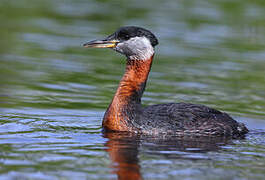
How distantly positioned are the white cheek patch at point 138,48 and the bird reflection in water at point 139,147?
5.58ft

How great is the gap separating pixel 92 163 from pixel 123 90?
3166 millimetres

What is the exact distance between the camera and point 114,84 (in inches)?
679

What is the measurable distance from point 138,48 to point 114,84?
15.0ft

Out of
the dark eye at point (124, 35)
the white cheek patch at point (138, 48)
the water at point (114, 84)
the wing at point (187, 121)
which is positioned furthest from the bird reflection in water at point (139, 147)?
the dark eye at point (124, 35)

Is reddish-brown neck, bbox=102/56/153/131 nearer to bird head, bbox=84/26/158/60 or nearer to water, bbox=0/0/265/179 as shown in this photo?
bird head, bbox=84/26/158/60

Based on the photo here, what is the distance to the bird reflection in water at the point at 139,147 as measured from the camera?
9.78 m

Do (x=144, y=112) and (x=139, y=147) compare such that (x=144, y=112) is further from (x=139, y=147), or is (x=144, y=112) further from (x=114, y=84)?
(x=114, y=84)

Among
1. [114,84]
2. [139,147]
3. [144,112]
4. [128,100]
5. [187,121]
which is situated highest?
[114,84]

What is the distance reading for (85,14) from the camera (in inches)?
1091

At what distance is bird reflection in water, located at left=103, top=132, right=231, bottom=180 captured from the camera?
32.1ft

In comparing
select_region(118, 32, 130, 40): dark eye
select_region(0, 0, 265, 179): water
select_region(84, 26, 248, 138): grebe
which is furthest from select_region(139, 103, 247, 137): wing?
select_region(118, 32, 130, 40): dark eye

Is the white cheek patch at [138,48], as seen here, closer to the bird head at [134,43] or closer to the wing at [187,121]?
the bird head at [134,43]

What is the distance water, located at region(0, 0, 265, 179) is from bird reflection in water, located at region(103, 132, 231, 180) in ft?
0.07

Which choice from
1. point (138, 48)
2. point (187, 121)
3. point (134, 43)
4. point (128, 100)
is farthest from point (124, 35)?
point (187, 121)
